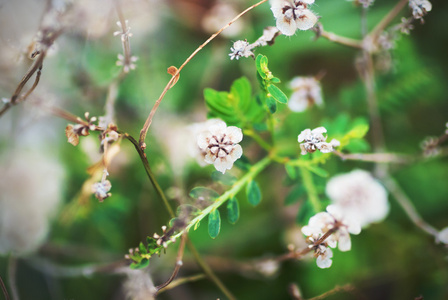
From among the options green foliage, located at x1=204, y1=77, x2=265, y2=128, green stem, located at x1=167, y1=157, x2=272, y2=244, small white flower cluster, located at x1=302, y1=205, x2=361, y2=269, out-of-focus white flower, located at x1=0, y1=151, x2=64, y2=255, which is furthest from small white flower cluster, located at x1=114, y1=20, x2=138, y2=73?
out-of-focus white flower, located at x1=0, y1=151, x2=64, y2=255

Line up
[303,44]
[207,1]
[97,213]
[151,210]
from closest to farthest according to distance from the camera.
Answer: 1. [97,213]
2. [151,210]
3. [303,44]
4. [207,1]

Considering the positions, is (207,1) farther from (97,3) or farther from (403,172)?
(403,172)

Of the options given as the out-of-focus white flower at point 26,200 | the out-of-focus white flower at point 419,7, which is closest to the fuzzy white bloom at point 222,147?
the out-of-focus white flower at point 419,7

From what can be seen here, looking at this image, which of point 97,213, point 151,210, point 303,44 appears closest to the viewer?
point 97,213

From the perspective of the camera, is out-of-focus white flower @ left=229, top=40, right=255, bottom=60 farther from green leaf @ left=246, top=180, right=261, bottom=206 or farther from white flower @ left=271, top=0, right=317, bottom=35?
green leaf @ left=246, top=180, right=261, bottom=206

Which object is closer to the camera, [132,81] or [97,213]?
[97,213]

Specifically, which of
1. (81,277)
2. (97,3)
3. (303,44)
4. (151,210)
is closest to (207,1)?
(303,44)

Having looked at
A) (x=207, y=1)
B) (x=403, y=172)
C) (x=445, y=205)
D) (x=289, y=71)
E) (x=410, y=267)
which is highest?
(x=207, y=1)
